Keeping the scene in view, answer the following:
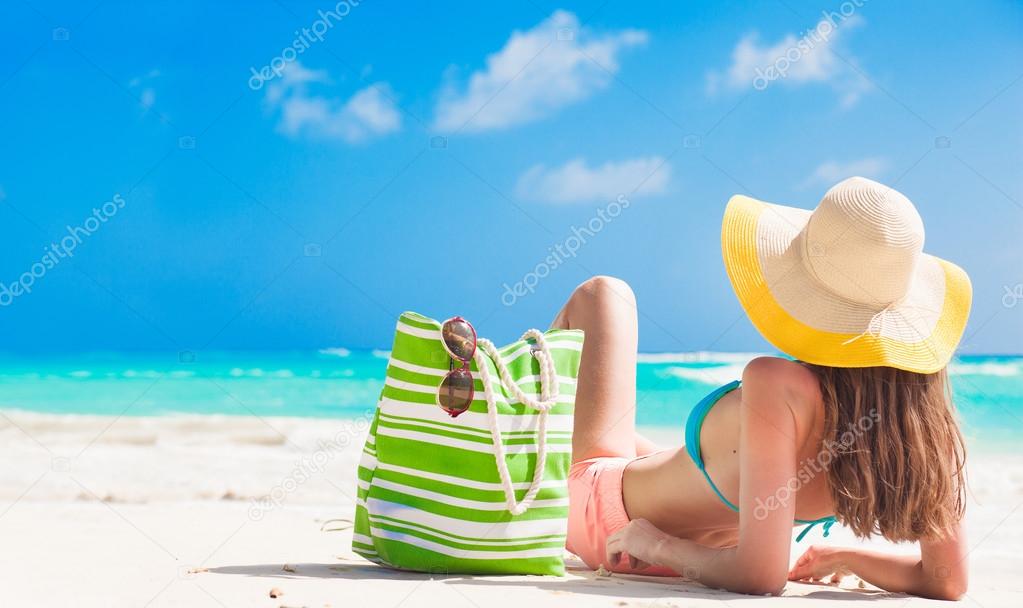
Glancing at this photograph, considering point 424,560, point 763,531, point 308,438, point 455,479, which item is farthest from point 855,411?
point 308,438

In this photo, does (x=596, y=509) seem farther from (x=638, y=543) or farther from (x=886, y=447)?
(x=886, y=447)

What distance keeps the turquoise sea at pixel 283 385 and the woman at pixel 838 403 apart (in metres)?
6.51

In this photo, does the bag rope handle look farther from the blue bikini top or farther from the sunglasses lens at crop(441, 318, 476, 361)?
the blue bikini top

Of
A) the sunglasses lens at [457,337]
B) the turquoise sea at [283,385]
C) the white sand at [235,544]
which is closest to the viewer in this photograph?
the white sand at [235,544]

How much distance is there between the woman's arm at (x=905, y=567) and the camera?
2.27 meters

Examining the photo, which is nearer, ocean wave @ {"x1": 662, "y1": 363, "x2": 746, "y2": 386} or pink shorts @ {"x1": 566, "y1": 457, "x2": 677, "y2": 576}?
pink shorts @ {"x1": 566, "y1": 457, "x2": 677, "y2": 576}

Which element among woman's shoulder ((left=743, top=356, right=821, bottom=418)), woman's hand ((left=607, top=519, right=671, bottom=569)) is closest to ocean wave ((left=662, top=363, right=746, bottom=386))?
woman's hand ((left=607, top=519, right=671, bottom=569))

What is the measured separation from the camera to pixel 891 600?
223 cm

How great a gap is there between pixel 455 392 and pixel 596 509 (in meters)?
0.84

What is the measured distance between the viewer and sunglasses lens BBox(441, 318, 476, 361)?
207 cm

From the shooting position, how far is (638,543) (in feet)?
7.99

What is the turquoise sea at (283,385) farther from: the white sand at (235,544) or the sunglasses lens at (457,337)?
the sunglasses lens at (457,337)

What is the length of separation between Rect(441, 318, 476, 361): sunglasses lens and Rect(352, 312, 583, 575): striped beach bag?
0.02 meters
